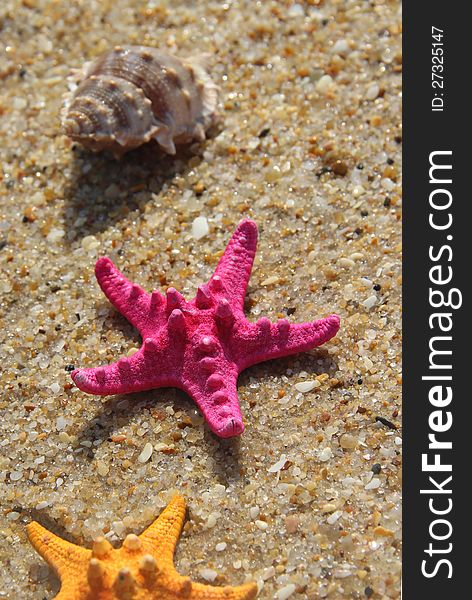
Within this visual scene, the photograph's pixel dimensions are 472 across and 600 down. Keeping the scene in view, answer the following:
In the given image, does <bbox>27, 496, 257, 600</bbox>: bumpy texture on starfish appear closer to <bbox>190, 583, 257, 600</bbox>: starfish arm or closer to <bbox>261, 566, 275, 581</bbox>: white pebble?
<bbox>190, 583, 257, 600</bbox>: starfish arm

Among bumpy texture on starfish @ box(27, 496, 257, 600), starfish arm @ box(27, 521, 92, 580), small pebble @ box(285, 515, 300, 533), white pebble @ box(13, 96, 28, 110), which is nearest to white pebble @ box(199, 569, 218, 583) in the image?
bumpy texture on starfish @ box(27, 496, 257, 600)

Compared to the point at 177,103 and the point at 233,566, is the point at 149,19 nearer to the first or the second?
the point at 177,103

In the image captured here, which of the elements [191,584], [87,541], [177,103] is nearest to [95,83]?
[177,103]

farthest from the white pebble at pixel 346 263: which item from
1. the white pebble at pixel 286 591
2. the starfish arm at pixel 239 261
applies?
the white pebble at pixel 286 591

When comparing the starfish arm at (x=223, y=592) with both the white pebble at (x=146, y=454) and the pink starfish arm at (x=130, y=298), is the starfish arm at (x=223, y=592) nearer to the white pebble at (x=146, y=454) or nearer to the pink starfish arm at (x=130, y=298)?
the white pebble at (x=146, y=454)

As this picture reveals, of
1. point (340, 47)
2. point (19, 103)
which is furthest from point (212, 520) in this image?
point (340, 47)
